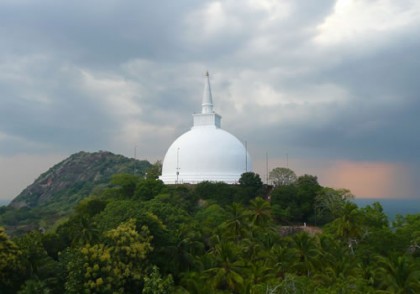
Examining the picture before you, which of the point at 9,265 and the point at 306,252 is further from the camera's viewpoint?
the point at 306,252

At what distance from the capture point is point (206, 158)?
225 ft

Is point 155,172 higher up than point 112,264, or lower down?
higher up

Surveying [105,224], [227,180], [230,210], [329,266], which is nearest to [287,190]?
[227,180]

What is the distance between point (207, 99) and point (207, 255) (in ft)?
140

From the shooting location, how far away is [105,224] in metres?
38.2

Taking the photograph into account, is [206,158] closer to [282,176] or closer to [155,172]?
[282,176]

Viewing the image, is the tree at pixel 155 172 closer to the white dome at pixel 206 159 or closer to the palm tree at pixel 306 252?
the white dome at pixel 206 159

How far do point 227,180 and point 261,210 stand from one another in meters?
22.0

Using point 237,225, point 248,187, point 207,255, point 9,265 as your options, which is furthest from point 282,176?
point 9,265

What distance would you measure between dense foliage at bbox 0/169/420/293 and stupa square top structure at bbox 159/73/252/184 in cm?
1893

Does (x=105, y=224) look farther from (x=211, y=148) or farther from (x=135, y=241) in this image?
(x=211, y=148)

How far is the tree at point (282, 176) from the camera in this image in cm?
6925

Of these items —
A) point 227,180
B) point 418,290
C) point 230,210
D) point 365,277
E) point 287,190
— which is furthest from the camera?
point 227,180

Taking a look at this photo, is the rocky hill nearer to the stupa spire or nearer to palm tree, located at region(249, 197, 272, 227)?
the stupa spire
